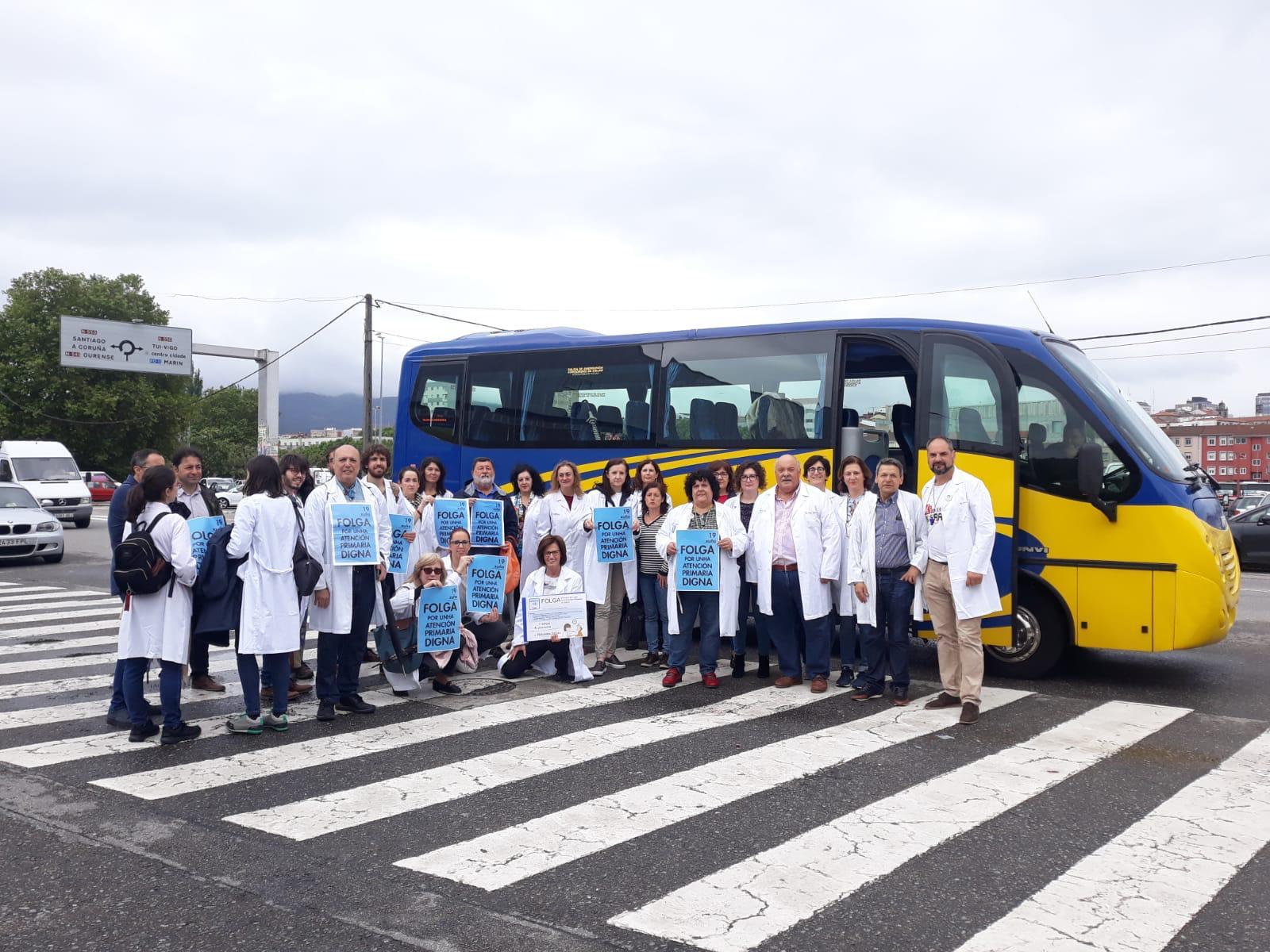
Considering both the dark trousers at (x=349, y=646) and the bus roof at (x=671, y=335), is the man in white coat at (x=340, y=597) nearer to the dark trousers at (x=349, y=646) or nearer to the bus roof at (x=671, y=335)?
the dark trousers at (x=349, y=646)

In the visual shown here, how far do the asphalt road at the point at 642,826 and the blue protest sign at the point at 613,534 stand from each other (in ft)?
4.89

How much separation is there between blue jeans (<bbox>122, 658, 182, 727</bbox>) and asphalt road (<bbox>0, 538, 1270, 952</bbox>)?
24 centimetres

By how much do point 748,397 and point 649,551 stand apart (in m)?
2.28

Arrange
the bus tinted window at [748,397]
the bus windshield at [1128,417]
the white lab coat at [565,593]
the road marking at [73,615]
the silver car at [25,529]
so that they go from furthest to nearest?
1. the silver car at [25,529]
2. the road marking at [73,615]
3. the bus tinted window at [748,397]
4. the white lab coat at [565,593]
5. the bus windshield at [1128,417]

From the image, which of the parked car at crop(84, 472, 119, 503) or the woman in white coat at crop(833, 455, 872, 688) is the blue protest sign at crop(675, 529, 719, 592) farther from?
the parked car at crop(84, 472, 119, 503)

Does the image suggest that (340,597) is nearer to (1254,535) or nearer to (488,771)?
(488,771)

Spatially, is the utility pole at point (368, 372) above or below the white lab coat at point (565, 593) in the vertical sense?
above

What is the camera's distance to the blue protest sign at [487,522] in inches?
374

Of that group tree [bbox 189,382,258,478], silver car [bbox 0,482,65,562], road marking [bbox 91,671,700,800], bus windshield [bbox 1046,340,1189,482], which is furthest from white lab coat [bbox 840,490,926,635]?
tree [bbox 189,382,258,478]

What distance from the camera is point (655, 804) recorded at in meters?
5.25

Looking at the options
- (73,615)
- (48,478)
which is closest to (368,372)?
(48,478)

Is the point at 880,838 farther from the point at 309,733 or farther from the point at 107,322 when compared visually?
the point at 107,322

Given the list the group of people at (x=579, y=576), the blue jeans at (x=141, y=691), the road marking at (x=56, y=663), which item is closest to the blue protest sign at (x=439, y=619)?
the group of people at (x=579, y=576)

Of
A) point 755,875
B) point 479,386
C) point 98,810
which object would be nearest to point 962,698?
point 755,875
